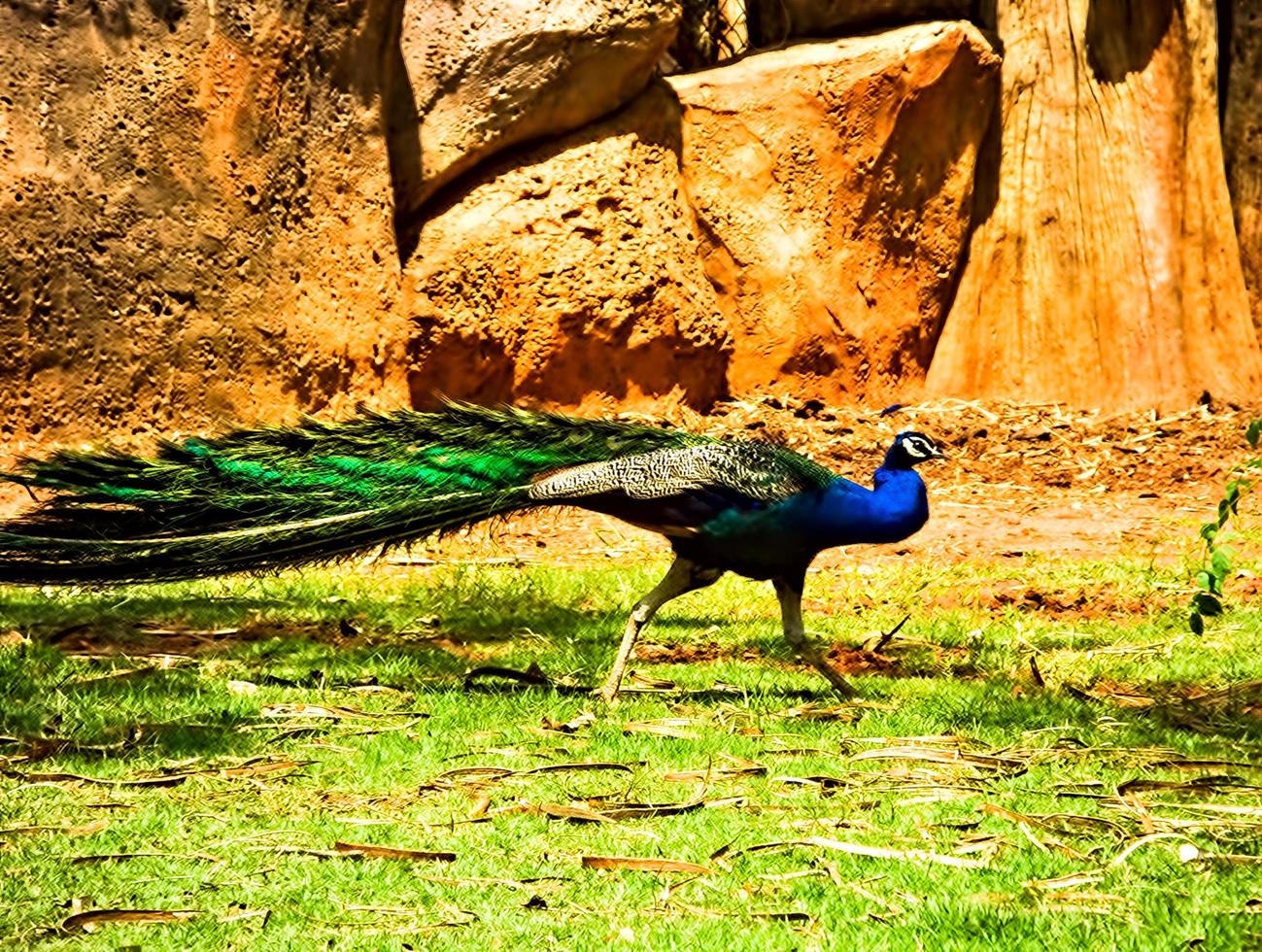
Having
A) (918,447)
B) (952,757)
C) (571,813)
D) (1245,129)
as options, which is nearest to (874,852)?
(571,813)

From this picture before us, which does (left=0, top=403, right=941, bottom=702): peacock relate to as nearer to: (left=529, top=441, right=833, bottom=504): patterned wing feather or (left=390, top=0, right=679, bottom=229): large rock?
(left=529, top=441, right=833, bottom=504): patterned wing feather

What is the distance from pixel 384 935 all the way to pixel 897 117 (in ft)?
30.2

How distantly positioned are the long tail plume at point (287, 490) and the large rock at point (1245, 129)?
773 centimetres

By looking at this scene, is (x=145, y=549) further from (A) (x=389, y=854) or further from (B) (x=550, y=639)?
(A) (x=389, y=854)

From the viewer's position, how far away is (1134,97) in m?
12.1

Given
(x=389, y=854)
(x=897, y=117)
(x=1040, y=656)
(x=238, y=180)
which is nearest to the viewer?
(x=389, y=854)

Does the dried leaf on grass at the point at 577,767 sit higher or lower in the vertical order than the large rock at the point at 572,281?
lower

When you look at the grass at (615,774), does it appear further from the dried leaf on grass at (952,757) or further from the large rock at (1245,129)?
the large rock at (1245,129)

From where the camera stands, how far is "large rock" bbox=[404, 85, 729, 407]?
1048cm

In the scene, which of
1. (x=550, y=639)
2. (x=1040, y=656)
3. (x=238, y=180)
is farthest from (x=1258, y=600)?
(x=238, y=180)

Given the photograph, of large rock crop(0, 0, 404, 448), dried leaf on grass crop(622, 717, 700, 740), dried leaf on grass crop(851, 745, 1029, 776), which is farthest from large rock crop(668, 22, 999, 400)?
dried leaf on grass crop(851, 745, 1029, 776)

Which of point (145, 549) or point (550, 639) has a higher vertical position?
point (145, 549)

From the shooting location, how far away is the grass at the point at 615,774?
3.57m

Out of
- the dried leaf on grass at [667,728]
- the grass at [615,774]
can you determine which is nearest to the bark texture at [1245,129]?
the grass at [615,774]
